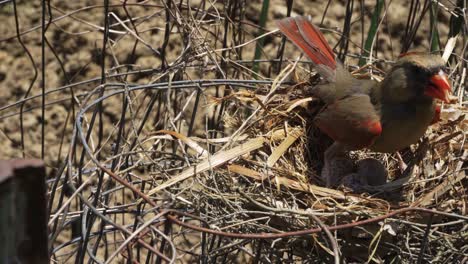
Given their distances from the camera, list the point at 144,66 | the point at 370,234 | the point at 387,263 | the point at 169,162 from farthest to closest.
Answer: the point at 144,66
the point at 169,162
the point at 387,263
the point at 370,234

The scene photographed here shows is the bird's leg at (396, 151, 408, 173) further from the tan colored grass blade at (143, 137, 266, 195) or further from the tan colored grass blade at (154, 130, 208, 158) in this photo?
the tan colored grass blade at (154, 130, 208, 158)

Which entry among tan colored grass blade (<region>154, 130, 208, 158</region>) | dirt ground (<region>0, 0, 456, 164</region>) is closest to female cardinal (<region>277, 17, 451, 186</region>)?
tan colored grass blade (<region>154, 130, 208, 158</region>)

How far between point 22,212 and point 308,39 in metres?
1.62

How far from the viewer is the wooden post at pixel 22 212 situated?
111 centimetres

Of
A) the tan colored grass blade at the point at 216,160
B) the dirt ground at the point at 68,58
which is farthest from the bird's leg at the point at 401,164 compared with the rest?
the dirt ground at the point at 68,58

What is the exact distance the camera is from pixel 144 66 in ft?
13.2

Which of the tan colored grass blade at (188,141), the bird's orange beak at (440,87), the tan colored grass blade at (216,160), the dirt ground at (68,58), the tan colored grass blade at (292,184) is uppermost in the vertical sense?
the bird's orange beak at (440,87)

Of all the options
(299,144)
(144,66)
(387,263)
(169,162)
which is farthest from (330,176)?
(144,66)

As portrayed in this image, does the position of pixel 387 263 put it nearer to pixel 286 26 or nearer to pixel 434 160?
pixel 434 160

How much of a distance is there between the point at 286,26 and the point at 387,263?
0.81 m

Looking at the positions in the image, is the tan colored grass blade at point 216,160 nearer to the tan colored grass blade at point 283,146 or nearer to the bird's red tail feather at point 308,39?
the tan colored grass blade at point 283,146

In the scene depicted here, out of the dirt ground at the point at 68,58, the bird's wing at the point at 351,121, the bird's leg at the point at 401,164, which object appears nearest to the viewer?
the bird's wing at the point at 351,121

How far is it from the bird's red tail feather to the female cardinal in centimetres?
3

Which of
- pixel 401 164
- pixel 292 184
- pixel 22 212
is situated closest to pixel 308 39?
pixel 401 164
